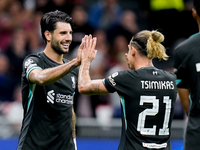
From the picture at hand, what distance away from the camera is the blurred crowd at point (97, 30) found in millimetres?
9336

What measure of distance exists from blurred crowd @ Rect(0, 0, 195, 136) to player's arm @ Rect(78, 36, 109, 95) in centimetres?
462

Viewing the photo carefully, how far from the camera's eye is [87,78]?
14.4ft

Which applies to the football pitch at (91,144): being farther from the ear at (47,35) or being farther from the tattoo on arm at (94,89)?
the tattoo on arm at (94,89)

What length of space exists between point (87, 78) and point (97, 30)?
669 cm

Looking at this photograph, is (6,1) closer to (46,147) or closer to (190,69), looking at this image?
(46,147)

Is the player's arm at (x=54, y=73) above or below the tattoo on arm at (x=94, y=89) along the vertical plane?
above

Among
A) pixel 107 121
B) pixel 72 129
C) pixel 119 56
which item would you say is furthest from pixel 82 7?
pixel 72 129

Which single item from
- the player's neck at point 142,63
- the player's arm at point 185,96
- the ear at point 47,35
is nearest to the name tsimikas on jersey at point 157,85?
the player's neck at point 142,63

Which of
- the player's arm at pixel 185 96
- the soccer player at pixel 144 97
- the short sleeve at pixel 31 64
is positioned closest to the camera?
the soccer player at pixel 144 97

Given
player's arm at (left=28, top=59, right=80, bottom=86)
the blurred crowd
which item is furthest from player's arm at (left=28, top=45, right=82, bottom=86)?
the blurred crowd

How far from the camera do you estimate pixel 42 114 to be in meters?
4.92

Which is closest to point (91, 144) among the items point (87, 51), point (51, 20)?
point (51, 20)

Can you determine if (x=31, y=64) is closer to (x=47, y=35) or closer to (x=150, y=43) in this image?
(x=47, y=35)

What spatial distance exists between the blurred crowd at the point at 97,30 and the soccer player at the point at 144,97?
4.90 metres
